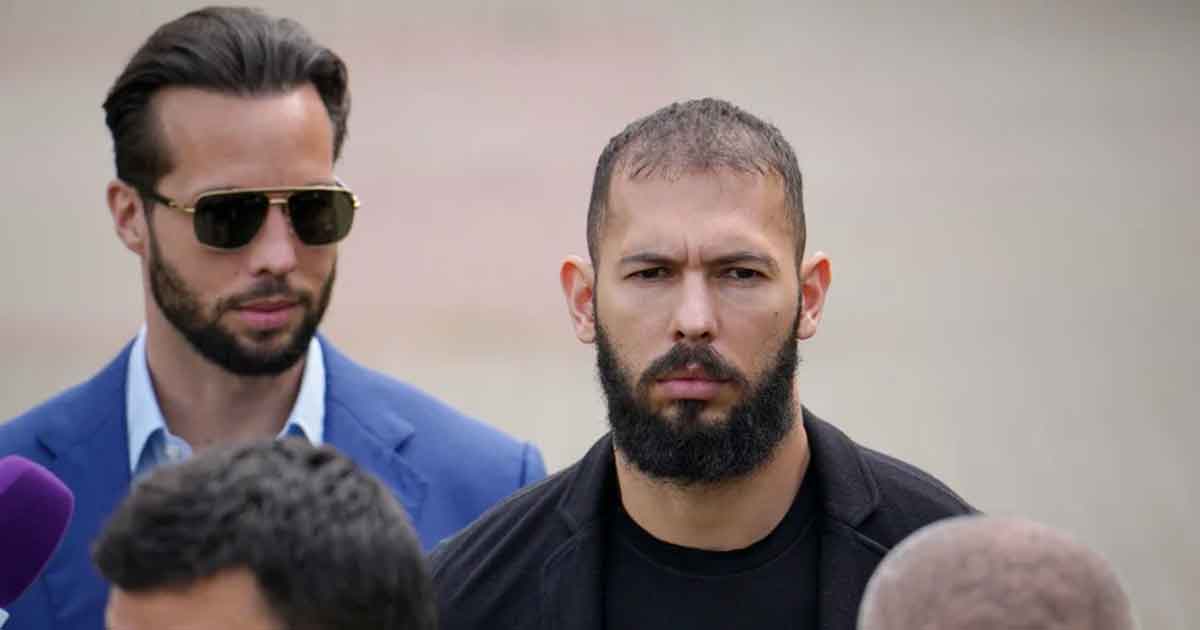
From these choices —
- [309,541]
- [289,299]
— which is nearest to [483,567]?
[289,299]

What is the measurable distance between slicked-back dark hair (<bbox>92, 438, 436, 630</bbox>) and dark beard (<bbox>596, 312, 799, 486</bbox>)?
87 cm

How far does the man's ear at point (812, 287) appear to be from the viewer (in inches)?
130

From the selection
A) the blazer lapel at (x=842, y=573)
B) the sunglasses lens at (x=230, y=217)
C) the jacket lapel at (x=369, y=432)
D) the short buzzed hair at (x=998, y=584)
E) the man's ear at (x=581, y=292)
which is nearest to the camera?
the short buzzed hair at (x=998, y=584)

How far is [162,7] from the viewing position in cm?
741

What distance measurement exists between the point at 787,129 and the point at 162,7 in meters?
2.20

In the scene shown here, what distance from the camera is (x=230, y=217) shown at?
3656 mm

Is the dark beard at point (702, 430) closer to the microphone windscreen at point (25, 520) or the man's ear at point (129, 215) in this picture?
the microphone windscreen at point (25, 520)

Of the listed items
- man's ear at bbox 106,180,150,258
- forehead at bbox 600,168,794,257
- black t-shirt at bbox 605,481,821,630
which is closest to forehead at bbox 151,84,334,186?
man's ear at bbox 106,180,150,258

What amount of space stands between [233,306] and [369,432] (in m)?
0.34

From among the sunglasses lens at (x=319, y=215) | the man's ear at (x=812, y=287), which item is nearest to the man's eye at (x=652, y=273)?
the man's ear at (x=812, y=287)

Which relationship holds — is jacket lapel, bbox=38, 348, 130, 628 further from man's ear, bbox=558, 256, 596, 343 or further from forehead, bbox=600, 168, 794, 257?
forehead, bbox=600, 168, 794, 257

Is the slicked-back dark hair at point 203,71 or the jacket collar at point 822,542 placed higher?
the slicked-back dark hair at point 203,71

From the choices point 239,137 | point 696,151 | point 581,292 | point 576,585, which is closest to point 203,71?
point 239,137

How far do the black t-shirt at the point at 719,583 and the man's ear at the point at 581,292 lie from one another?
356 millimetres
